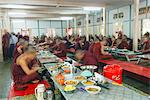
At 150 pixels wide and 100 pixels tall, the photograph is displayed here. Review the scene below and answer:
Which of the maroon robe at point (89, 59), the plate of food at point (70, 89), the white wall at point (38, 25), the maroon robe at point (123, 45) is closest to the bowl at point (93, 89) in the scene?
the plate of food at point (70, 89)

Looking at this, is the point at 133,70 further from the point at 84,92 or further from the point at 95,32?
the point at 95,32

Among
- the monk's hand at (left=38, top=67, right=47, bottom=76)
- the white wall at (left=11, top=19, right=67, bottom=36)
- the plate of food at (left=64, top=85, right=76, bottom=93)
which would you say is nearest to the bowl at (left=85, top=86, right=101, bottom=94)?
the plate of food at (left=64, top=85, right=76, bottom=93)

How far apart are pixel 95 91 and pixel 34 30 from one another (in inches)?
725

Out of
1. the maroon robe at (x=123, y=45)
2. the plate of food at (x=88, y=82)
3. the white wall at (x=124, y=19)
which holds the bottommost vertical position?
the plate of food at (x=88, y=82)

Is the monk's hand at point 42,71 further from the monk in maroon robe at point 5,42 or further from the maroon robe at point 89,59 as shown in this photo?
the monk in maroon robe at point 5,42

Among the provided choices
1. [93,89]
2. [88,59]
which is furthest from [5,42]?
[93,89]

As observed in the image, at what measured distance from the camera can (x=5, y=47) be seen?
9.64 metres

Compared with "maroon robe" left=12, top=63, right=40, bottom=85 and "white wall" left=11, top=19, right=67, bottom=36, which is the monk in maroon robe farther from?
"white wall" left=11, top=19, right=67, bottom=36

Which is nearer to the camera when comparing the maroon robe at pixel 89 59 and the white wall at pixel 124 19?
the maroon robe at pixel 89 59

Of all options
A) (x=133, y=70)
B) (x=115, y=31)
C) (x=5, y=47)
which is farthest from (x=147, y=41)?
(x=5, y=47)

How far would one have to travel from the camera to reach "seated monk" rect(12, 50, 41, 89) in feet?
10.5

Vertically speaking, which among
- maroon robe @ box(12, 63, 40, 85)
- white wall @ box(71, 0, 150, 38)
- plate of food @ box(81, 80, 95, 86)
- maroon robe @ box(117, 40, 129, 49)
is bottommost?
maroon robe @ box(12, 63, 40, 85)

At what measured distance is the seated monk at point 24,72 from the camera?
126 inches

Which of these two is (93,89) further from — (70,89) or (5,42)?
(5,42)
